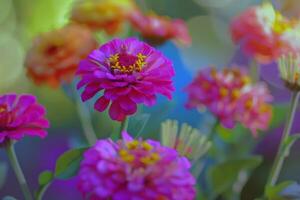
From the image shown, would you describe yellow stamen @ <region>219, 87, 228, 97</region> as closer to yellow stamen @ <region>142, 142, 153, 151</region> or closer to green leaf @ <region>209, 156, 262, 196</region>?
green leaf @ <region>209, 156, 262, 196</region>

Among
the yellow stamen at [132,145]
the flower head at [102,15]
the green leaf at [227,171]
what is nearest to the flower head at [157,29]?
the flower head at [102,15]

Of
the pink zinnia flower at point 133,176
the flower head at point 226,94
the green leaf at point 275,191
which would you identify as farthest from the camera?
the flower head at point 226,94

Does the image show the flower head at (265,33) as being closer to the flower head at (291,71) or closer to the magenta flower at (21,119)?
the flower head at (291,71)

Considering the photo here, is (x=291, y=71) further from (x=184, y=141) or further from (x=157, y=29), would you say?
(x=157, y=29)

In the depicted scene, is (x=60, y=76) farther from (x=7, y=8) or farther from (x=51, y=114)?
(x=7, y=8)

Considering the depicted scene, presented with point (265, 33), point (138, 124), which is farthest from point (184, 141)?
point (265, 33)
